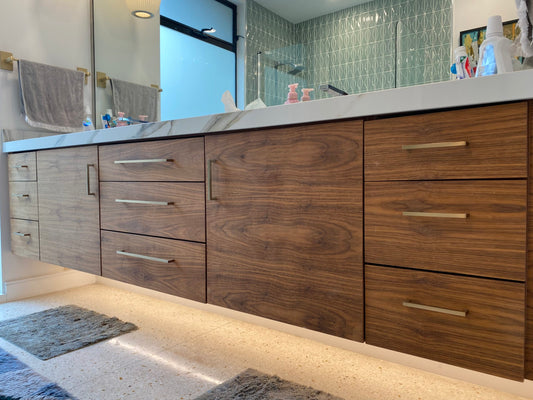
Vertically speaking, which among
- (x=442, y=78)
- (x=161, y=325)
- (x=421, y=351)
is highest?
(x=442, y=78)

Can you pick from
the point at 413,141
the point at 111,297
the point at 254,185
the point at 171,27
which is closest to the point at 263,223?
the point at 254,185

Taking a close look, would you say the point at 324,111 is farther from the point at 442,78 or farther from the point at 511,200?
the point at 442,78

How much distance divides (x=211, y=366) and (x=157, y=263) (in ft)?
→ 1.32

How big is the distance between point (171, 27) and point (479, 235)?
2257 mm

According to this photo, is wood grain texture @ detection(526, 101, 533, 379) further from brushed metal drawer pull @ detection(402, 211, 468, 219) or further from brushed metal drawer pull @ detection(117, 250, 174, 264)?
brushed metal drawer pull @ detection(117, 250, 174, 264)

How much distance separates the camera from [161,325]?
1695 millimetres

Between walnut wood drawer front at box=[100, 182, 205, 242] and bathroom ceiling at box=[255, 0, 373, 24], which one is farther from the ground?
bathroom ceiling at box=[255, 0, 373, 24]

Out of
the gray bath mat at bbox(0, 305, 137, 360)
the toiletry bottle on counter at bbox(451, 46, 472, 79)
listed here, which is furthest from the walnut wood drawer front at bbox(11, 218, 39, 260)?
the toiletry bottle on counter at bbox(451, 46, 472, 79)

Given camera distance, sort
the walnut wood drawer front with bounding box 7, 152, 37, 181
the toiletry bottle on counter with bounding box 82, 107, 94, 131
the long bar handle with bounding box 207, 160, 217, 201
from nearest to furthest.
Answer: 1. the long bar handle with bounding box 207, 160, 217, 201
2. the walnut wood drawer front with bounding box 7, 152, 37, 181
3. the toiletry bottle on counter with bounding box 82, 107, 94, 131

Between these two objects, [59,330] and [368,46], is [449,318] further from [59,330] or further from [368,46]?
[59,330]

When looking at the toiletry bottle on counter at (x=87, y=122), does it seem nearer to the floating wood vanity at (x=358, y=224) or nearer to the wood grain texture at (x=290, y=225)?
the floating wood vanity at (x=358, y=224)

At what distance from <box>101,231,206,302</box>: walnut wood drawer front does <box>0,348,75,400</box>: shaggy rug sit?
0.42m

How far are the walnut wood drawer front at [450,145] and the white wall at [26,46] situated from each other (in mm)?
2000

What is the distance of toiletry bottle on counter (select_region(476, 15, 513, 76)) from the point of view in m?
0.96
